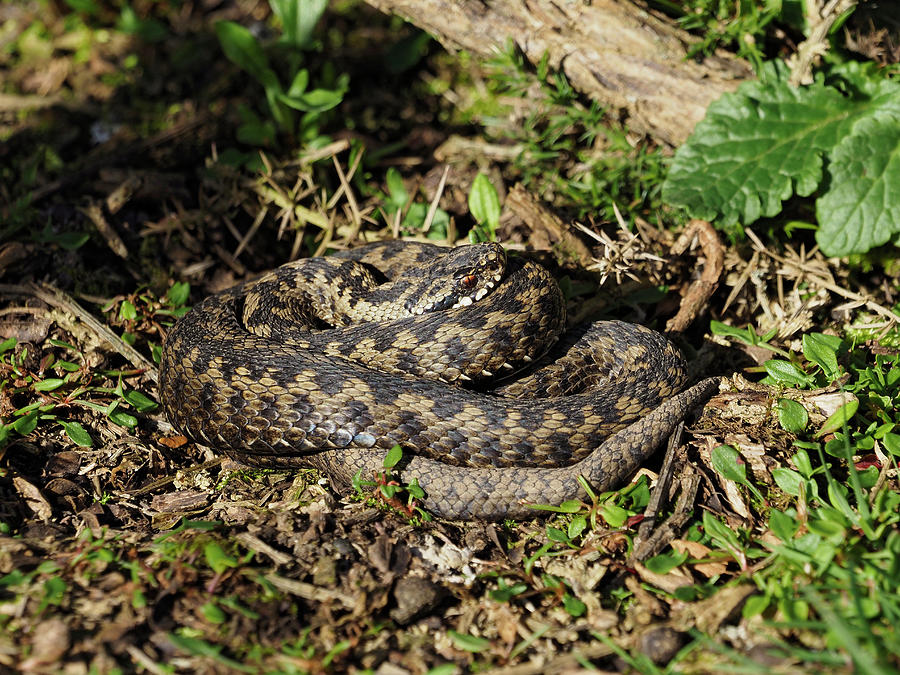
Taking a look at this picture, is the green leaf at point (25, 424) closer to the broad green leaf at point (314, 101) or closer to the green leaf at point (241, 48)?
the broad green leaf at point (314, 101)

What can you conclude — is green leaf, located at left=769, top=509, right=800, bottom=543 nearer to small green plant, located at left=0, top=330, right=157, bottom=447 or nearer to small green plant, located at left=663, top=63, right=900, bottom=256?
small green plant, located at left=663, top=63, right=900, bottom=256

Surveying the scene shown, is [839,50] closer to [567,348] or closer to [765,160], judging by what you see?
[765,160]

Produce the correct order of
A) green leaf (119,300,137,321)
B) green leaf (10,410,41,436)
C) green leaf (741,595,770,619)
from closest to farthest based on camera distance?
green leaf (741,595,770,619), green leaf (10,410,41,436), green leaf (119,300,137,321)

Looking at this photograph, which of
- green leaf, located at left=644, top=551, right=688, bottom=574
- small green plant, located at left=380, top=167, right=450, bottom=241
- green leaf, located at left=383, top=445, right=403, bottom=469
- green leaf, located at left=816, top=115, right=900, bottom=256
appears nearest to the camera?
green leaf, located at left=644, top=551, right=688, bottom=574

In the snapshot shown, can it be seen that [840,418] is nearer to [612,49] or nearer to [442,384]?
[442,384]

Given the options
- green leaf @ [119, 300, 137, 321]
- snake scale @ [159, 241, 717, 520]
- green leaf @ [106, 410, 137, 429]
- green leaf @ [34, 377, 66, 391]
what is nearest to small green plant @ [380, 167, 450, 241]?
snake scale @ [159, 241, 717, 520]

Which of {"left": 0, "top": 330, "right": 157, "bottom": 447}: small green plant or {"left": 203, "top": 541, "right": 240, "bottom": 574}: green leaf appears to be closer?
{"left": 203, "top": 541, "right": 240, "bottom": 574}: green leaf

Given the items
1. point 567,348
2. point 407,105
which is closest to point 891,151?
point 567,348
